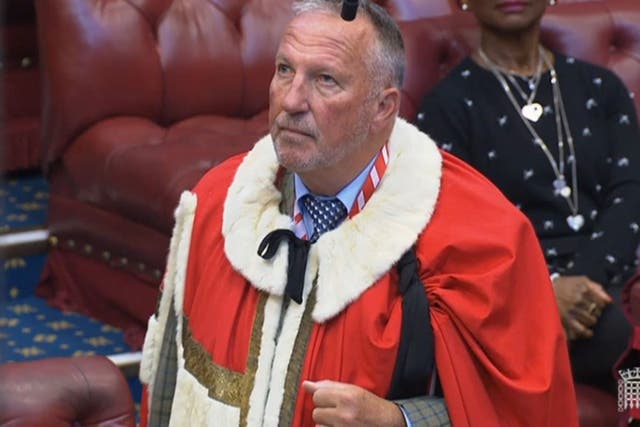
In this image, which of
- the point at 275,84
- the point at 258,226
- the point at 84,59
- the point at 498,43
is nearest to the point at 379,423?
the point at 258,226

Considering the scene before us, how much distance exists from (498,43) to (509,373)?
1.42m

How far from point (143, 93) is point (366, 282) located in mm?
1644

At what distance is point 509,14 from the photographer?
119 inches

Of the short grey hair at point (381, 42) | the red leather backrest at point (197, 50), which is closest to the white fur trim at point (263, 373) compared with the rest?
the short grey hair at point (381, 42)

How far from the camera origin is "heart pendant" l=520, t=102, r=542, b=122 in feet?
9.83

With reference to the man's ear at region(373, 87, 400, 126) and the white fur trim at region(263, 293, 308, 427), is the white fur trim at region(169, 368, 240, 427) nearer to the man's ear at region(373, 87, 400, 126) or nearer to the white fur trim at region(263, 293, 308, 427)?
the white fur trim at region(263, 293, 308, 427)

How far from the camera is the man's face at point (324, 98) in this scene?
177 cm

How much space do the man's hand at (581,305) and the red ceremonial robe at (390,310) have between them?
913 mm

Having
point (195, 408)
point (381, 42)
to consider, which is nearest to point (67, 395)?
point (195, 408)

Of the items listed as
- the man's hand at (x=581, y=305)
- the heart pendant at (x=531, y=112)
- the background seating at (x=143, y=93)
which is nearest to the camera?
the man's hand at (x=581, y=305)

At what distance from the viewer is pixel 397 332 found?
5.67 ft

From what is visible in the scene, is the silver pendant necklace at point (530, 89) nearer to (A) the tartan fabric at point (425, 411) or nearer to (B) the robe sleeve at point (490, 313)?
(B) the robe sleeve at point (490, 313)

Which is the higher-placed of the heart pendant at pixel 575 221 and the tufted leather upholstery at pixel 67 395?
the tufted leather upholstery at pixel 67 395

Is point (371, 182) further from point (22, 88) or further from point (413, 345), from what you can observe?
point (22, 88)
